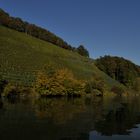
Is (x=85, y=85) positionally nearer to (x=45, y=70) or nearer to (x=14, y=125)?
(x=45, y=70)

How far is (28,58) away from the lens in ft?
472

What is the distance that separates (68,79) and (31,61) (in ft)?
93.2

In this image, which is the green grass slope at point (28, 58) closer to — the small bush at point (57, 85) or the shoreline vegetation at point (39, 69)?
the shoreline vegetation at point (39, 69)

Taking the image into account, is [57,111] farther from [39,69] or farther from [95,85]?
[95,85]

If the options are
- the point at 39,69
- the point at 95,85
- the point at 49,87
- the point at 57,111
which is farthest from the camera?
the point at 95,85

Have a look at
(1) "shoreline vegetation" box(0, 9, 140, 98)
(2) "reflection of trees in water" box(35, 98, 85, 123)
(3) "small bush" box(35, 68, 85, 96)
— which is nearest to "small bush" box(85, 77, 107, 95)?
(1) "shoreline vegetation" box(0, 9, 140, 98)

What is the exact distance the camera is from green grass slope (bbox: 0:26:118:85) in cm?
12322

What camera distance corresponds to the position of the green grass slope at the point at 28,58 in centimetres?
12322

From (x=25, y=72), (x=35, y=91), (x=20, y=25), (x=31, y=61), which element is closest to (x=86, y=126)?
(x=35, y=91)

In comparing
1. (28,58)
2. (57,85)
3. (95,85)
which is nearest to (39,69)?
(28,58)

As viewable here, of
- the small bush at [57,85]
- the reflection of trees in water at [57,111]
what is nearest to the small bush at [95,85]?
the small bush at [57,85]

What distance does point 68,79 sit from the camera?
11938 centimetres

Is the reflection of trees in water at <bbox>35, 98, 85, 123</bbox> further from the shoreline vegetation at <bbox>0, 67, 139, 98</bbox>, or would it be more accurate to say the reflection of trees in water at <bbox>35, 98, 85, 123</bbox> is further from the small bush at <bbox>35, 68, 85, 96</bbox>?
the small bush at <bbox>35, 68, 85, 96</bbox>

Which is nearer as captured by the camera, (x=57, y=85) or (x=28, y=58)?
(x=57, y=85)
